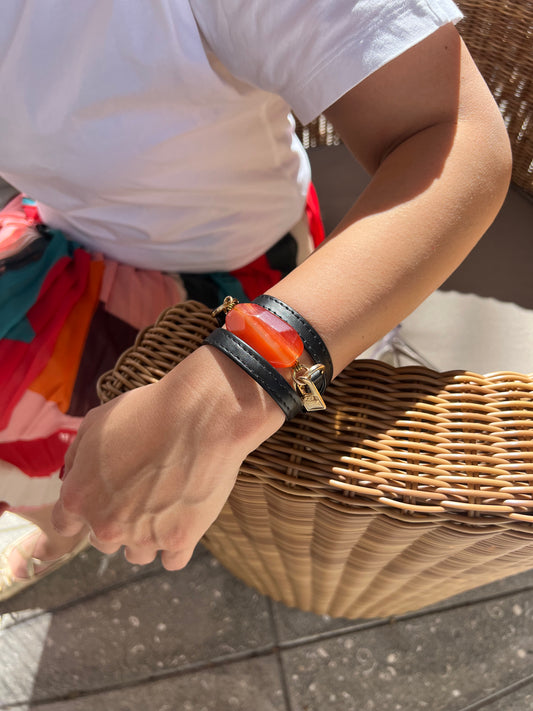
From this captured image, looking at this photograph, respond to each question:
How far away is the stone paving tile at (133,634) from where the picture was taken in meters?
1.09

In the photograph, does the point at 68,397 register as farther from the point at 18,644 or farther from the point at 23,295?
the point at 18,644

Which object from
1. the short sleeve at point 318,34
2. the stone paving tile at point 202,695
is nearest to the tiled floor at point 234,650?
the stone paving tile at point 202,695

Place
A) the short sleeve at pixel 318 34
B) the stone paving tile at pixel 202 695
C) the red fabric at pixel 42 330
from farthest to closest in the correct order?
the stone paving tile at pixel 202 695, the red fabric at pixel 42 330, the short sleeve at pixel 318 34

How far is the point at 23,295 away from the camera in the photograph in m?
0.73

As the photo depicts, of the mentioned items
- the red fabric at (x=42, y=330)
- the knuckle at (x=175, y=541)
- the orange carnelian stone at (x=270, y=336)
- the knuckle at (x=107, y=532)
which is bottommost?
the knuckle at (x=175, y=541)

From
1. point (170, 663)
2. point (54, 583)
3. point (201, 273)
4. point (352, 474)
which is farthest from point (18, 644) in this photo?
point (352, 474)

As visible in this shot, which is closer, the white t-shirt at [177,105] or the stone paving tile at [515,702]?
the white t-shirt at [177,105]

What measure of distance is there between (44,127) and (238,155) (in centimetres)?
23

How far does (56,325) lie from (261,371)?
0.38m

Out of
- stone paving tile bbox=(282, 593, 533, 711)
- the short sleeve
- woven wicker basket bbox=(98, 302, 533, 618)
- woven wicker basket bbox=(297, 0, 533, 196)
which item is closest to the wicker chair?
woven wicker basket bbox=(98, 302, 533, 618)

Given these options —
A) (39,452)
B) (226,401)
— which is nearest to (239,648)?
(39,452)

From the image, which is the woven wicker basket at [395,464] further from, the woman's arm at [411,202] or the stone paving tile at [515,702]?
the stone paving tile at [515,702]

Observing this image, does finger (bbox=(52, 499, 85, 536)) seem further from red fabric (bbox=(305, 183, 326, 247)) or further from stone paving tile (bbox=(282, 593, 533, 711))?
stone paving tile (bbox=(282, 593, 533, 711))

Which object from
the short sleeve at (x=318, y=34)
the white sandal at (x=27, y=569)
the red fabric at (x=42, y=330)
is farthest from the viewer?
the white sandal at (x=27, y=569)
